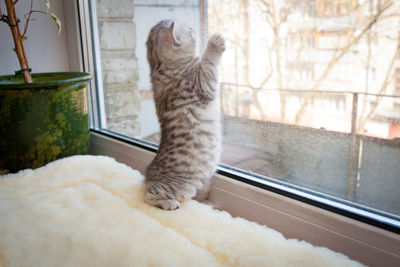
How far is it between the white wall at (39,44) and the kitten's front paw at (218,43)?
103cm

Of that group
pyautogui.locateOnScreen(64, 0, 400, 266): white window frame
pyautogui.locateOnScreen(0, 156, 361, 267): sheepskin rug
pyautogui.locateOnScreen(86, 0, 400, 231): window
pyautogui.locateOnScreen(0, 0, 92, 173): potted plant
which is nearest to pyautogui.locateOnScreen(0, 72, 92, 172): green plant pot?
pyautogui.locateOnScreen(0, 0, 92, 173): potted plant

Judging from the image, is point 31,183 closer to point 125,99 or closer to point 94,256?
point 94,256

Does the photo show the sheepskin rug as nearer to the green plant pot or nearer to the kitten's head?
the green plant pot

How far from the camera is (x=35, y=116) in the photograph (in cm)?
133

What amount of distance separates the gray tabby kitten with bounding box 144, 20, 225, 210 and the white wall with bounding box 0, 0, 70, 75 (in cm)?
80

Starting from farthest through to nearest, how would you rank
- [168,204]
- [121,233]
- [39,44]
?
[39,44], [168,204], [121,233]

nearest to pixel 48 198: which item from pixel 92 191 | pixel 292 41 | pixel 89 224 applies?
pixel 92 191

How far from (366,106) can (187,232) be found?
2.00 ft

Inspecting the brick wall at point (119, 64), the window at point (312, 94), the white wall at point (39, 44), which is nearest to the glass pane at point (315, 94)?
→ the window at point (312, 94)

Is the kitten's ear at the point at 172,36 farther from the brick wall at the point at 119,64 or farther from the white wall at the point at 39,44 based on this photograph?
the white wall at the point at 39,44

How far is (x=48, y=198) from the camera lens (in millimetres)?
1144

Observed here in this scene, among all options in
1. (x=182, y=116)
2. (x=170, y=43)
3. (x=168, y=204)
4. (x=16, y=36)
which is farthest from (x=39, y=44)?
(x=168, y=204)

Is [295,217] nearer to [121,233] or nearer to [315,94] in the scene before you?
[315,94]

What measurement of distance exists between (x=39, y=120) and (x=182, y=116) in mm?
632
